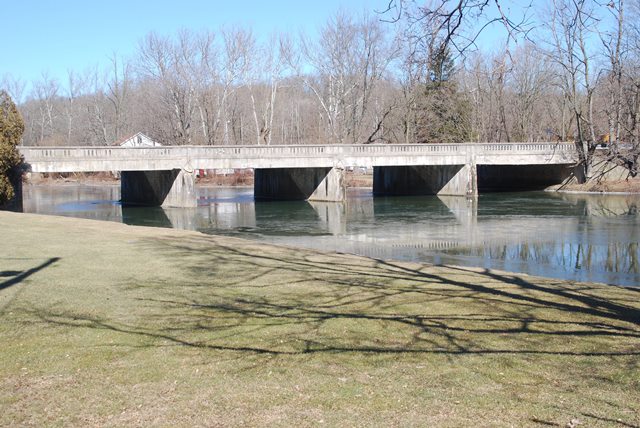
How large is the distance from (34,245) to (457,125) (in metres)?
58.2

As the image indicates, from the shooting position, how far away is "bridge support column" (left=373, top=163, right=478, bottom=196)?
58125mm

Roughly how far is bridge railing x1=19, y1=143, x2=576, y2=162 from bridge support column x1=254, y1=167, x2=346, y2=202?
2.42 m

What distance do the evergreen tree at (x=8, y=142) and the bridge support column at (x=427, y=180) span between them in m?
35.6

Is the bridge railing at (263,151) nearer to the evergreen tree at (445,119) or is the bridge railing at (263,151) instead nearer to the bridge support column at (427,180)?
the bridge support column at (427,180)

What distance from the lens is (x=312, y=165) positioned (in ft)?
177

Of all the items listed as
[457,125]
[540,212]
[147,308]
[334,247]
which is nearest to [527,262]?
[334,247]

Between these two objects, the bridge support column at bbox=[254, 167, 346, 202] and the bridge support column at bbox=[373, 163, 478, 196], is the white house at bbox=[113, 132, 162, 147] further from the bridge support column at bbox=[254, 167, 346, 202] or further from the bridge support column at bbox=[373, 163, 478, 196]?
the bridge support column at bbox=[373, 163, 478, 196]

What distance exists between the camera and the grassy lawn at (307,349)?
6637 mm

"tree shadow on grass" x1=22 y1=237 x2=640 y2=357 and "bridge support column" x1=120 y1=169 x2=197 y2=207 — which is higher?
"bridge support column" x1=120 y1=169 x2=197 y2=207

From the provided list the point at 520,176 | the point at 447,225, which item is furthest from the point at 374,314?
the point at 520,176

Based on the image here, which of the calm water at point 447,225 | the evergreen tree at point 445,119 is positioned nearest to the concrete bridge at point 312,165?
the calm water at point 447,225

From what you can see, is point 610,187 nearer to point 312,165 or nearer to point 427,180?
point 427,180

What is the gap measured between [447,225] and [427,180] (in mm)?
26649

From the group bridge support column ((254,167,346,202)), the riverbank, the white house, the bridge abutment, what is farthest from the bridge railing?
the white house
